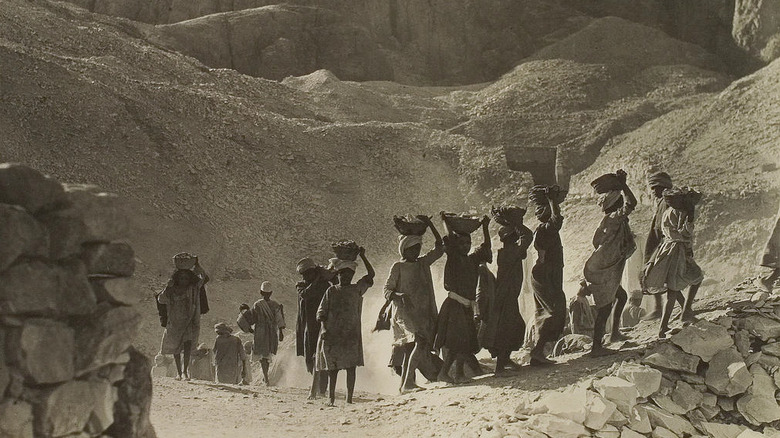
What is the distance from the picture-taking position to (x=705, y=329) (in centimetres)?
880

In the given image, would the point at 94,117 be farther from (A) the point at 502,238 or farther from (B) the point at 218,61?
(A) the point at 502,238

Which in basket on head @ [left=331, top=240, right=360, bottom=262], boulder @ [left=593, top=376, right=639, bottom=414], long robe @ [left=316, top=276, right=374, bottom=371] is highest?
basket on head @ [left=331, top=240, right=360, bottom=262]

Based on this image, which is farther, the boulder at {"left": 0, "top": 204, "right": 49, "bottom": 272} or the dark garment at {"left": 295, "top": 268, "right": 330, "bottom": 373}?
the dark garment at {"left": 295, "top": 268, "right": 330, "bottom": 373}

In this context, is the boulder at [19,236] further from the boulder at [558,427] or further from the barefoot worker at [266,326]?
the barefoot worker at [266,326]

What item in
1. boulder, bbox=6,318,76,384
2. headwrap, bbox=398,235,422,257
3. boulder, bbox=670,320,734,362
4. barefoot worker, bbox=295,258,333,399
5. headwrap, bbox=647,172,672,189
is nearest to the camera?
boulder, bbox=6,318,76,384

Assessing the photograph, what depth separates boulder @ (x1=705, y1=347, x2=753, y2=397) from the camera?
865 cm

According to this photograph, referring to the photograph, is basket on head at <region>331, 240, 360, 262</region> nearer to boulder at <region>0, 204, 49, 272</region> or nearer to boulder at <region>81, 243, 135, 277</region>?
boulder at <region>81, 243, 135, 277</region>

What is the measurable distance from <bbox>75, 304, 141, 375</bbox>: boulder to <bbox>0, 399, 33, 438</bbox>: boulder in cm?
39

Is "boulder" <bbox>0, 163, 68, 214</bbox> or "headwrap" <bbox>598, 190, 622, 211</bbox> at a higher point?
"boulder" <bbox>0, 163, 68, 214</bbox>

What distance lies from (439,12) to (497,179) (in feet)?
75.7

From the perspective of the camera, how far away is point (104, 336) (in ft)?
16.8

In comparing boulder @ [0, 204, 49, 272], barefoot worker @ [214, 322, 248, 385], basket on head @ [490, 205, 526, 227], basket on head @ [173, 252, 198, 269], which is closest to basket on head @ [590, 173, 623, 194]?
basket on head @ [490, 205, 526, 227]

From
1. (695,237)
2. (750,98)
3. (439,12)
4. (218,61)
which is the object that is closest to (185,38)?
(218,61)

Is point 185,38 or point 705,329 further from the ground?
point 185,38
